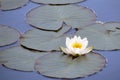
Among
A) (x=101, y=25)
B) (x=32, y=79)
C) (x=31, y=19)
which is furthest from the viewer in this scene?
(x=31, y=19)

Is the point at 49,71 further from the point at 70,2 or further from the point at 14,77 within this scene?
the point at 70,2

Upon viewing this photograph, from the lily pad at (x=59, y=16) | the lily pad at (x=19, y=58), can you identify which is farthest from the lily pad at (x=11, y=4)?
the lily pad at (x=19, y=58)

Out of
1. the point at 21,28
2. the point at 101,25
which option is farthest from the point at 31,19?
the point at 101,25

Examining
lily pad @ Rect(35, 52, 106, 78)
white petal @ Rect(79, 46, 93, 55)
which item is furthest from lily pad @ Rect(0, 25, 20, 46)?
white petal @ Rect(79, 46, 93, 55)

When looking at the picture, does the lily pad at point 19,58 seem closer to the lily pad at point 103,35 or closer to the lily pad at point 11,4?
the lily pad at point 103,35

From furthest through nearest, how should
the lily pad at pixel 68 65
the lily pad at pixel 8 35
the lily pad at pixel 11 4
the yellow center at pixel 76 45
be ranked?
the lily pad at pixel 11 4, the lily pad at pixel 8 35, the yellow center at pixel 76 45, the lily pad at pixel 68 65

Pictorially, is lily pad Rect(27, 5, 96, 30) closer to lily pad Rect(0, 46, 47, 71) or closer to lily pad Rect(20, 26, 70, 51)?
lily pad Rect(20, 26, 70, 51)
